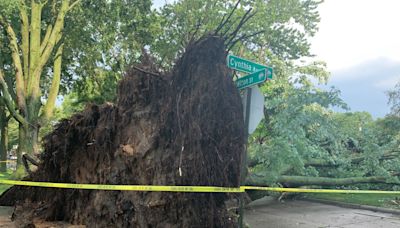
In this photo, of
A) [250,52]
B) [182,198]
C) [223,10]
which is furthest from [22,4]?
[182,198]

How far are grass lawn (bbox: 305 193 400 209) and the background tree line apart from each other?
0.40m

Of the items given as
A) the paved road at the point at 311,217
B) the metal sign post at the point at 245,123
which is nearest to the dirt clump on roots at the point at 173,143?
the metal sign post at the point at 245,123

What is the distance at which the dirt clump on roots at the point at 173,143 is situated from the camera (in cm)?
464

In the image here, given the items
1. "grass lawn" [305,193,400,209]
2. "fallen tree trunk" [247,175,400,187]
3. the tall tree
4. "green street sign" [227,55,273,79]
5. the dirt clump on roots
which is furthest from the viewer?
the tall tree

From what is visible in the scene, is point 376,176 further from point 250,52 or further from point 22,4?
point 22,4

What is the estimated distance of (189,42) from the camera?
15.9ft

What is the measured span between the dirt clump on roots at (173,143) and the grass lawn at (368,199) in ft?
22.1

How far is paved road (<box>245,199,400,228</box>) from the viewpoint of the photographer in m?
7.67

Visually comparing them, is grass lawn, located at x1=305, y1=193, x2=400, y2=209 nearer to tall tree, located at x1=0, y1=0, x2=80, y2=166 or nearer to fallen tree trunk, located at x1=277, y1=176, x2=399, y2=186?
fallen tree trunk, located at x1=277, y1=176, x2=399, y2=186

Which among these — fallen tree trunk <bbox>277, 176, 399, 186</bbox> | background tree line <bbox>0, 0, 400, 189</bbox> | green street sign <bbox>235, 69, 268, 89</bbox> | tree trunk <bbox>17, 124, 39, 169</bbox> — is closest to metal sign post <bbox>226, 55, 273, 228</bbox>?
green street sign <bbox>235, 69, 268, 89</bbox>

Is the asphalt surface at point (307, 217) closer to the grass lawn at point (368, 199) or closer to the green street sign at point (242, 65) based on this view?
the grass lawn at point (368, 199)

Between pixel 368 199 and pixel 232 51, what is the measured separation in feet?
22.1

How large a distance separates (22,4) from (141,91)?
37.3 feet

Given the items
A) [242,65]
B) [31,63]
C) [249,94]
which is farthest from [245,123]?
[31,63]
